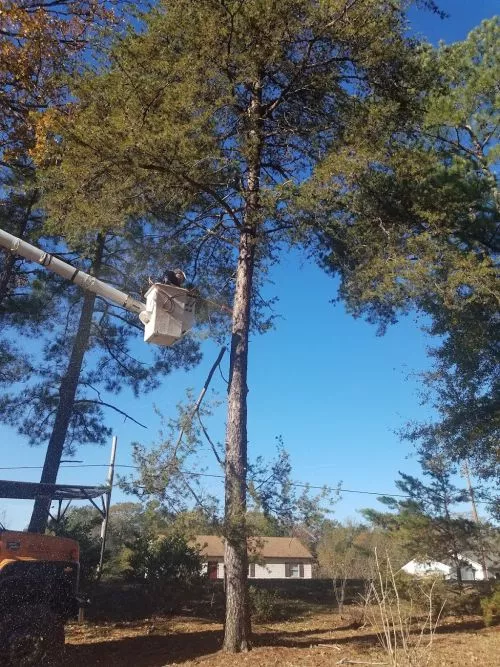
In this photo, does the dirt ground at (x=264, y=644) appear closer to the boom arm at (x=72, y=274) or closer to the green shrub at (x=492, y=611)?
the green shrub at (x=492, y=611)

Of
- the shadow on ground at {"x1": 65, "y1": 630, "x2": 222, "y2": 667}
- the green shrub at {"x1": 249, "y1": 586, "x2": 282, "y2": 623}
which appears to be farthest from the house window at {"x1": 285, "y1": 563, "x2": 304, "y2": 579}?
the shadow on ground at {"x1": 65, "y1": 630, "x2": 222, "y2": 667}

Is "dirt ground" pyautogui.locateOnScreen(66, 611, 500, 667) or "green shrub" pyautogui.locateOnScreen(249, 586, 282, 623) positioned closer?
"dirt ground" pyautogui.locateOnScreen(66, 611, 500, 667)

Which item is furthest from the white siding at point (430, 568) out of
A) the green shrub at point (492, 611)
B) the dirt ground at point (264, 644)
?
the dirt ground at point (264, 644)

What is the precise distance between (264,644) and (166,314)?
5642 millimetres

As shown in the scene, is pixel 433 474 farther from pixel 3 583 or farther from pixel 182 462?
pixel 3 583

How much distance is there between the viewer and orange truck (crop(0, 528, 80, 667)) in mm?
6418

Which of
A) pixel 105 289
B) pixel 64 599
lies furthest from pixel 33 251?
pixel 64 599

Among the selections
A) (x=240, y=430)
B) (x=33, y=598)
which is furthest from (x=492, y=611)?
(x=33, y=598)

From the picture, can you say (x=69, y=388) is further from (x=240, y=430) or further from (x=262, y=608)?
(x=240, y=430)

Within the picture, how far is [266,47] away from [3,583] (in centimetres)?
862

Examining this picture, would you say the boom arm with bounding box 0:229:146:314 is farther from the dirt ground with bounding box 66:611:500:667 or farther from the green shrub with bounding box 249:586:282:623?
the green shrub with bounding box 249:586:282:623

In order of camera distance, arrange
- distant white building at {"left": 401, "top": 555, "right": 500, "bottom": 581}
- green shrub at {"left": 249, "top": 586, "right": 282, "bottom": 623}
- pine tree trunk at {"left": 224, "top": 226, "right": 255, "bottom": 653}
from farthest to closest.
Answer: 1. distant white building at {"left": 401, "top": 555, "right": 500, "bottom": 581}
2. green shrub at {"left": 249, "top": 586, "right": 282, "bottom": 623}
3. pine tree trunk at {"left": 224, "top": 226, "right": 255, "bottom": 653}

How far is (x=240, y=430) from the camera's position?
27.8ft

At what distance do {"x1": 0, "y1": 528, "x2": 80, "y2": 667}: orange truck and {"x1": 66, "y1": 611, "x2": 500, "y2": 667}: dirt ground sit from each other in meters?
0.70
